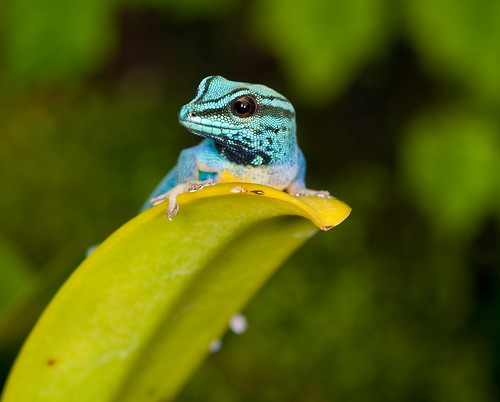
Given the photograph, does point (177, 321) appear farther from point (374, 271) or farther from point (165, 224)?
point (374, 271)

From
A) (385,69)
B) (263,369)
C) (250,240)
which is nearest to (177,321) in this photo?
(250,240)

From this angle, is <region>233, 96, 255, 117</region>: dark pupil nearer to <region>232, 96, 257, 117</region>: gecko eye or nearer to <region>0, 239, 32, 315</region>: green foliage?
Answer: <region>232, 96, 257, 117</region>: gecko eye

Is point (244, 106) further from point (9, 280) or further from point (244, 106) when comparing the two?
point (9, 280)

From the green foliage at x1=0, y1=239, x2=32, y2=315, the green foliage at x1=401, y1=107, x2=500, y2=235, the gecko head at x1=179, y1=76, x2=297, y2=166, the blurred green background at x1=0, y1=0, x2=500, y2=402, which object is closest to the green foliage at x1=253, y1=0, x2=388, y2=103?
the blurred green background at x1=0, y1=0, x2=500, y2=402

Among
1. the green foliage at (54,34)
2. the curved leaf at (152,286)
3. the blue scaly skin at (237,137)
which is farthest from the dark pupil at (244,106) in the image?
the green foliage at (54,34)

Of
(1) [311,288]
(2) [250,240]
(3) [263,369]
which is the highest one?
(2) [250,240]

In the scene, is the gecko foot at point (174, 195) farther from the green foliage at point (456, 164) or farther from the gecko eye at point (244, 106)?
the green foliage at point (456, 164)
